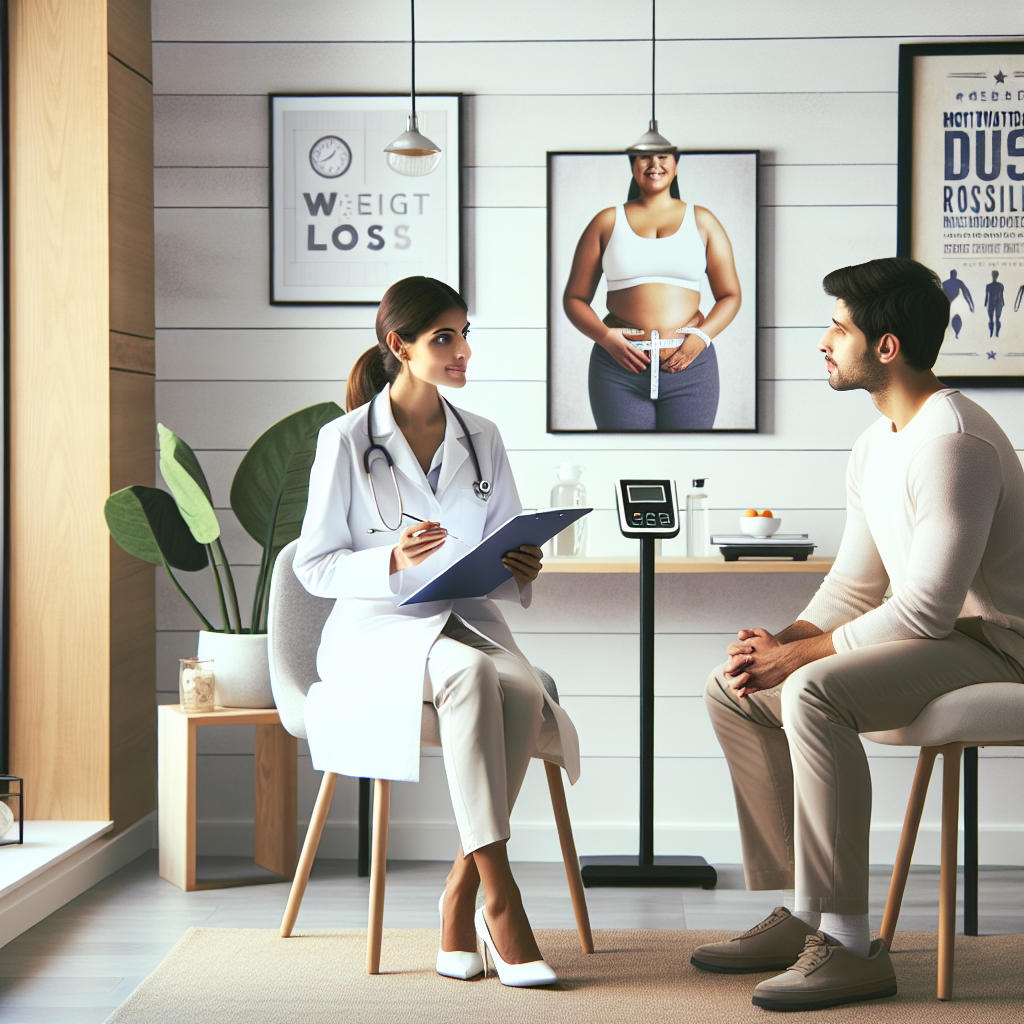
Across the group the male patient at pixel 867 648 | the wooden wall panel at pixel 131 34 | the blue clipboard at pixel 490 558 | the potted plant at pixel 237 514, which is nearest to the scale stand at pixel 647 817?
the male patient at pixel 867 648

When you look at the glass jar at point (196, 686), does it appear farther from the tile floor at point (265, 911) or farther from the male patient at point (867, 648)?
the male patient at point (867, 648)

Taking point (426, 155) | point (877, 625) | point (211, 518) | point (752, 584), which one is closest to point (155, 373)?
point (211, 518)

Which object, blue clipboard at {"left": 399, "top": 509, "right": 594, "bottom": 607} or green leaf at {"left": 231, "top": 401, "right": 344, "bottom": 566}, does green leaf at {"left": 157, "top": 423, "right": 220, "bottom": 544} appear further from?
blue clipboard at {"left": 399, "top": 509, "right": 594, "bottom": 607}

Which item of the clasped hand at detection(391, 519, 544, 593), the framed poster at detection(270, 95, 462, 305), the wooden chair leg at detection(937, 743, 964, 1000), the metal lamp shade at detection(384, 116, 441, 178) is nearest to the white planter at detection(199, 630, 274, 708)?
the clasped hand at detection(391, 519, 544, 593)

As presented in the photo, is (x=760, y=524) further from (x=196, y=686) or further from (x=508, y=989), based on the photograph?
(x=196, y=686)

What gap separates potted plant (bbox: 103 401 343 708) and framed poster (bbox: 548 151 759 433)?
0.74m

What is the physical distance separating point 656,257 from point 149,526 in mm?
1543

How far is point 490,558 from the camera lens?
218 centimetres

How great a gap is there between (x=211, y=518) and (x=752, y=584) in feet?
4.88

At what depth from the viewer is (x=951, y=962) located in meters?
2.07

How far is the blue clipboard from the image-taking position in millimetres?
2111

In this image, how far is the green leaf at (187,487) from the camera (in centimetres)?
270

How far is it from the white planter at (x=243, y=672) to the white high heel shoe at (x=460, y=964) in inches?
35.4

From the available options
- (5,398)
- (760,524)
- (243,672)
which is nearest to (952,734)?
(760,524)
